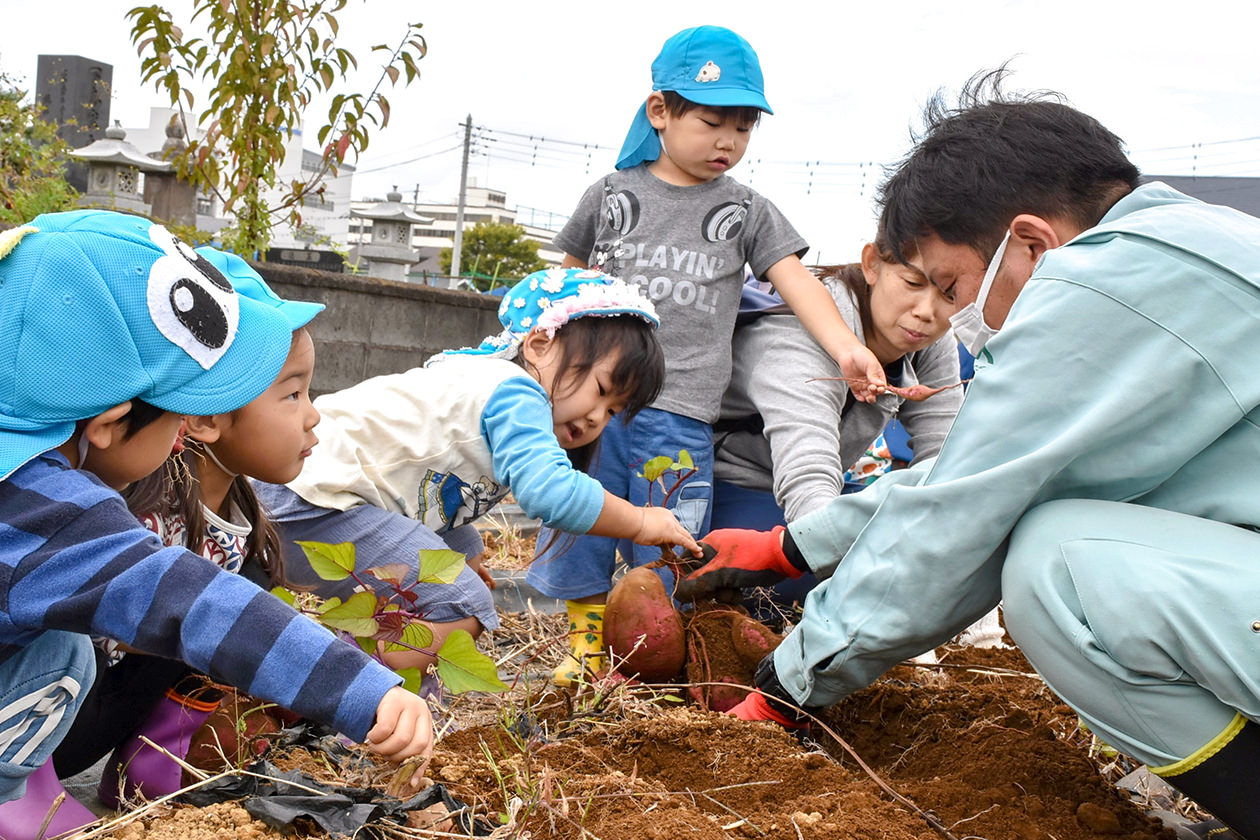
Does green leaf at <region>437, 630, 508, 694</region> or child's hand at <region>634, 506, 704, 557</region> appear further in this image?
child's hand at <region>634, 506, 704, 557</region>

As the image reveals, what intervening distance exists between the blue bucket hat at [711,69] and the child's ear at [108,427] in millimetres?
2065

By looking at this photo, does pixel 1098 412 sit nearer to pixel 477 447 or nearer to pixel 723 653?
pixel 723 653

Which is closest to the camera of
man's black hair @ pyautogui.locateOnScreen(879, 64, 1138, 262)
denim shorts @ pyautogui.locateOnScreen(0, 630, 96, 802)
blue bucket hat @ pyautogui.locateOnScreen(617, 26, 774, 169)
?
denim shorts @ pyautogui.locateOnScreen(0, 630, 96, 802)

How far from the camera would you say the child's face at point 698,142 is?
305 centimetres

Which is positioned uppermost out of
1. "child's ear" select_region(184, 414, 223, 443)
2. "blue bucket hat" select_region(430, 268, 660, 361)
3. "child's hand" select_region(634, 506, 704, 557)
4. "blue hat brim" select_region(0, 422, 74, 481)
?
"blue bucket hat" select_region(430, 268, 660, 361)

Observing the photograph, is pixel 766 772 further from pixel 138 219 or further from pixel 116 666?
pixel 138 219

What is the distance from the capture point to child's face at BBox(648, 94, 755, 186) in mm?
3053

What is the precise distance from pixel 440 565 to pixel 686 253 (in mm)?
1799

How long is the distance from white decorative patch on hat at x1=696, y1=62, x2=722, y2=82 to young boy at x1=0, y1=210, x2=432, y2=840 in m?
1.93

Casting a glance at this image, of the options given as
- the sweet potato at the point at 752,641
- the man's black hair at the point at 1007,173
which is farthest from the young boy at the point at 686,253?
the man's black hair at the point at 1007,173

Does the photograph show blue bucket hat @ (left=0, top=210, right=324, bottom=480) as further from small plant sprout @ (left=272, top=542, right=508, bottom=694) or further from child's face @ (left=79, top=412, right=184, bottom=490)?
small plant sprout @ (left=272, top=542, right=508, bottom=694)

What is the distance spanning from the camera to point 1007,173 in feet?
6.06

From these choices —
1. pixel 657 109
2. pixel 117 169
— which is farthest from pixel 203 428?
pixel 117 169

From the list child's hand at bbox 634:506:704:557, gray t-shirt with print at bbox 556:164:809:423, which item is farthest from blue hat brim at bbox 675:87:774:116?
child's hand at bbox 634:506:704:557
